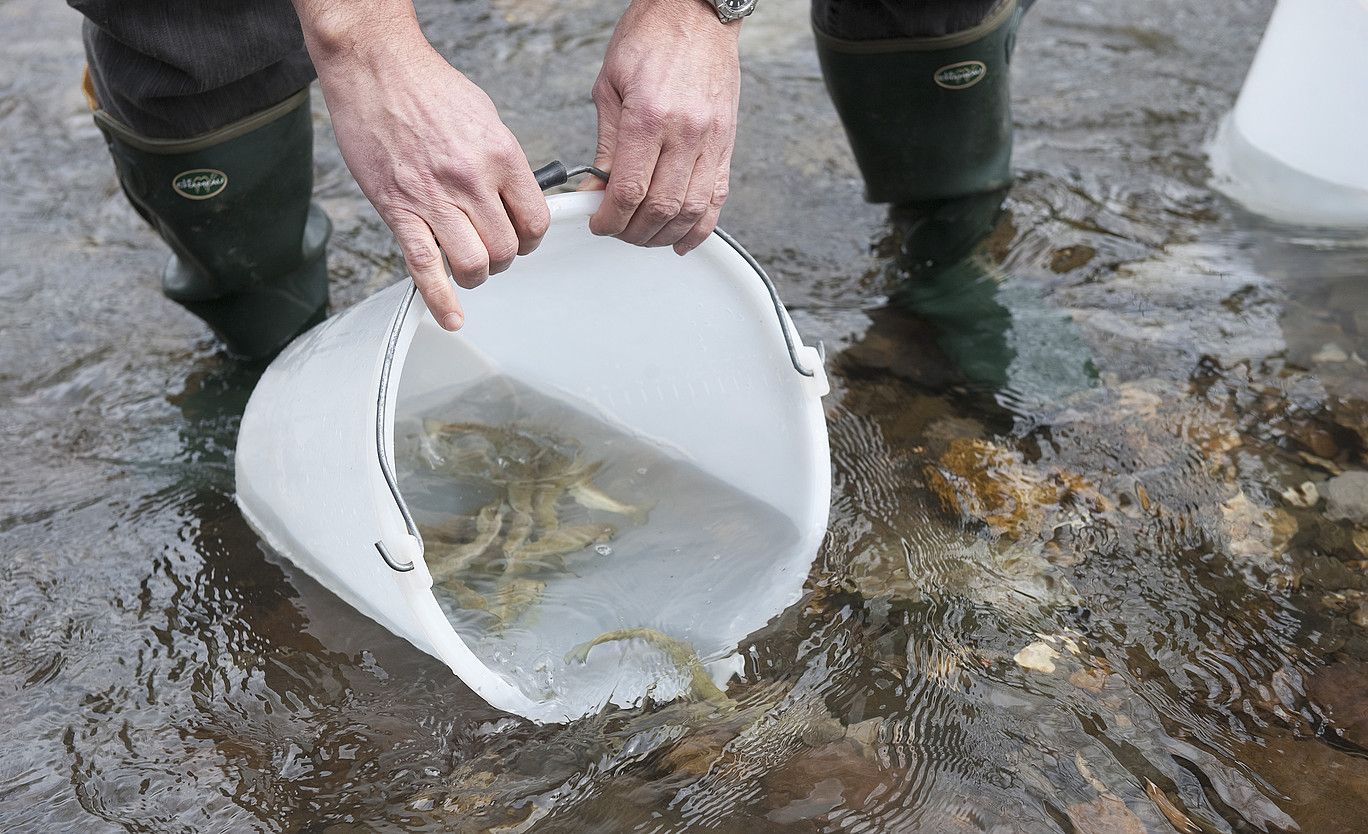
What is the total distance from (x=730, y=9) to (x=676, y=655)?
746mm

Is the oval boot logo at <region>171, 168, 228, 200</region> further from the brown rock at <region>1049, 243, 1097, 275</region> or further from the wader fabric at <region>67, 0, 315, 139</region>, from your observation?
the brown rock at <region>1049, 243, 1097, 275</region>

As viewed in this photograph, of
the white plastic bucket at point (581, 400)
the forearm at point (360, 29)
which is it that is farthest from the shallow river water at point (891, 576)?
the forearm at point (360, 29)

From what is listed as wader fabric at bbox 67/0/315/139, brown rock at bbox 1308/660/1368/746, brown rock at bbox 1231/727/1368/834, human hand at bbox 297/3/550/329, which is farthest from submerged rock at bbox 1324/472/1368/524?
wader fabric at bbox 67/0/315/139

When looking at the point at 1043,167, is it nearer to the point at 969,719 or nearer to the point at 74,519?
the point at 969,719

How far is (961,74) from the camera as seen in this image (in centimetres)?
181

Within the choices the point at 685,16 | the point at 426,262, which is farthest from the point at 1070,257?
the point at 426,262

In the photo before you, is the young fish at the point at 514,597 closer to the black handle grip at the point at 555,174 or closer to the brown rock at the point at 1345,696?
the black handle grip at the point at 555,174

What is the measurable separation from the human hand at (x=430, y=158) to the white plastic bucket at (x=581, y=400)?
7 cm

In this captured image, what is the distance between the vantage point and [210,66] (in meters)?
1.51

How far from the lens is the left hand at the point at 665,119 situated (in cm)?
116

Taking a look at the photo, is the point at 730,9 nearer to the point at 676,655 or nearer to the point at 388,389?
the point at 388,389

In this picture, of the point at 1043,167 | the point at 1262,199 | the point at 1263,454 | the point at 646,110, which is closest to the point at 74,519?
the point at 646,110

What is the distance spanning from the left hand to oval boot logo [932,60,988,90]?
666 mm

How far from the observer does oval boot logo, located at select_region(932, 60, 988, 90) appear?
1.80 metres
